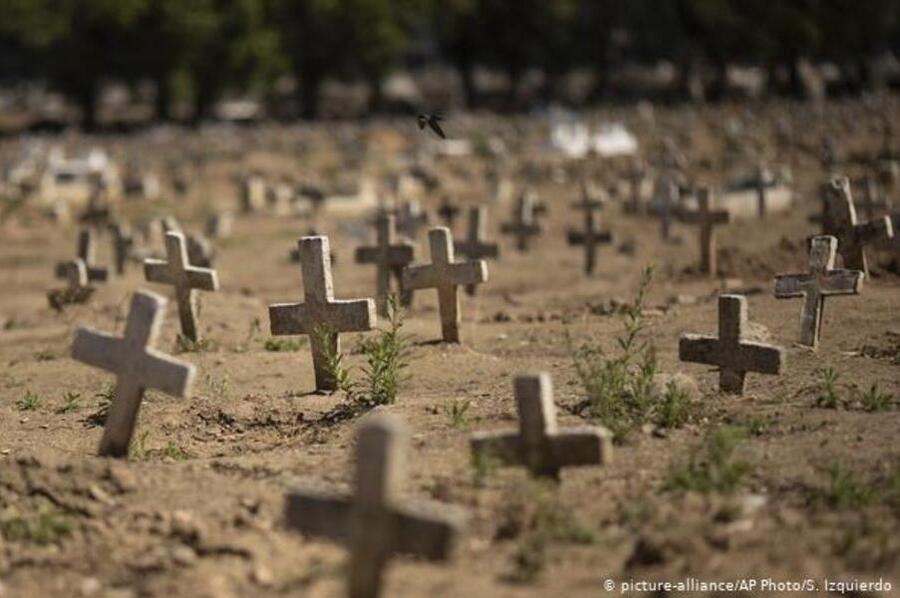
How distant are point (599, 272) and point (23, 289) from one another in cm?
789

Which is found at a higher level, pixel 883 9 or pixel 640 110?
pixel 883 9

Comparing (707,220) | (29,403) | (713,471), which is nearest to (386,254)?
(707,220)

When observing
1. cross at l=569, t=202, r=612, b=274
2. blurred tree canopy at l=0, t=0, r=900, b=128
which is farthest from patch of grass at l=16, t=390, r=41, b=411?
blurred tree canopy at l=0, t=0, r=900, b=128

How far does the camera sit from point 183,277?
540 inches

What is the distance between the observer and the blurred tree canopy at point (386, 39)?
2724 inches

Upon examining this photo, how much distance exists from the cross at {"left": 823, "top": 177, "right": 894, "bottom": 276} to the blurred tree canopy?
51447mm

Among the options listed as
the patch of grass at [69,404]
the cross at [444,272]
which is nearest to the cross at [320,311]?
the patch of grass at [69,404]

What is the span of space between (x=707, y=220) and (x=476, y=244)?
286cm

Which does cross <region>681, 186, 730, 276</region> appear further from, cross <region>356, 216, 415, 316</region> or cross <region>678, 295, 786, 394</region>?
cross <region>678, 295, 786, 394</region>

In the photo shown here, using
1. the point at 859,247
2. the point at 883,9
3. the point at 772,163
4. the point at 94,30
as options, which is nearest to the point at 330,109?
the point at 94,30

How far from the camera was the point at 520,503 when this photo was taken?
25.5ft

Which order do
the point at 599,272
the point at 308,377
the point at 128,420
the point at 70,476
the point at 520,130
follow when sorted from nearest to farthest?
the point at 70,476 < the point at 128,420 < the point at 308,377 < the point at 599,272 < the point at 520,130

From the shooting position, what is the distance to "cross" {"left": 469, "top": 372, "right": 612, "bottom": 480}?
779cm

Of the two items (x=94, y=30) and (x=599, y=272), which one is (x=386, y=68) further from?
(x=599, y=272)
